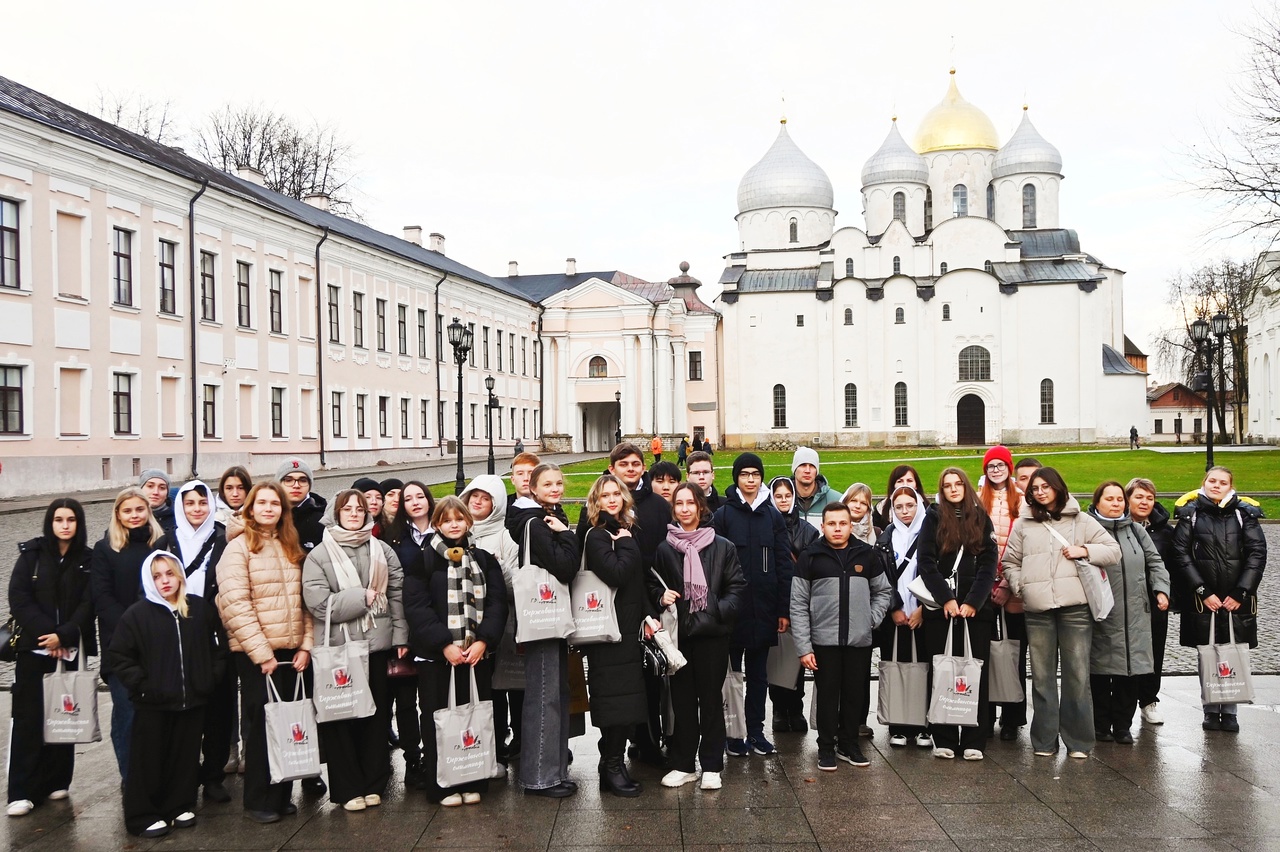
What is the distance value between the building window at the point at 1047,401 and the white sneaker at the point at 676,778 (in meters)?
62.2

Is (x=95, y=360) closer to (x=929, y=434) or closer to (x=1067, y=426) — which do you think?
(x=929, y=434)

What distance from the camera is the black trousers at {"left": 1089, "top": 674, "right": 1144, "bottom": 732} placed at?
7223 mm

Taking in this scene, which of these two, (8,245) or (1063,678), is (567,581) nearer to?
(1063,678)

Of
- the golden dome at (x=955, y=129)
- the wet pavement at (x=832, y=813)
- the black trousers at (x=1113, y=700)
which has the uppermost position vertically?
the golden dome at (x=955, y=129)

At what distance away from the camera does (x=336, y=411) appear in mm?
38938

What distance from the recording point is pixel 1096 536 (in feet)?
22.8

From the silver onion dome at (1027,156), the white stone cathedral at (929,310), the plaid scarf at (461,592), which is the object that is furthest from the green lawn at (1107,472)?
the silver onion dome at (1027,156)

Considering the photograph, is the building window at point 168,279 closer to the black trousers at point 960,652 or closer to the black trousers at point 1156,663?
the black trousers at point 960,652

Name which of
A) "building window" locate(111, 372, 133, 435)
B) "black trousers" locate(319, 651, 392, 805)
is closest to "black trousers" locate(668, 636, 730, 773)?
"black trousers" locate(319, 651, 392, 805)

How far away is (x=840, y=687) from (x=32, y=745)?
4789mm

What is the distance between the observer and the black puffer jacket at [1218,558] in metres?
7.52

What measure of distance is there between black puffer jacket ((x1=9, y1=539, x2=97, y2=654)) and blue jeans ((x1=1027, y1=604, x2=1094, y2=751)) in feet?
19.0

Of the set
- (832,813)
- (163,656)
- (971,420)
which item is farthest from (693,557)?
(971,420)

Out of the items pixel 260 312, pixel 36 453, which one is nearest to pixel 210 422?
pixel 260 312
